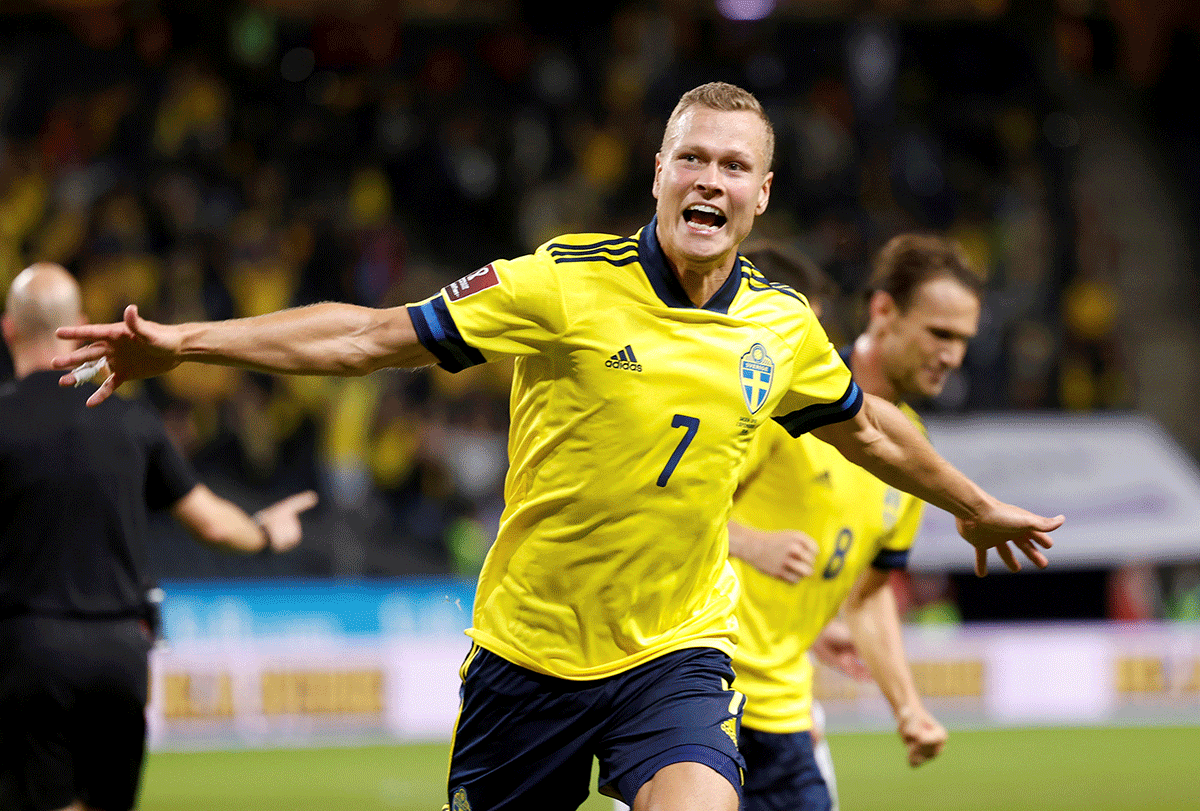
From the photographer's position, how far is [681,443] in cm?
407

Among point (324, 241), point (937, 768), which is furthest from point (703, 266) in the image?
point (324, 241)

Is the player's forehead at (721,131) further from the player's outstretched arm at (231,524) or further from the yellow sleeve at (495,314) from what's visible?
the player's outstretched arm at (231,524)

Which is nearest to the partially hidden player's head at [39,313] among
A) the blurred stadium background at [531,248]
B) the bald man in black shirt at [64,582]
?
the bald man in black shirt at [64,582]

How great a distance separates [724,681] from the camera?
4.29 metres

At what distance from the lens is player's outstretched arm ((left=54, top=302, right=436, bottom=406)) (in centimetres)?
345

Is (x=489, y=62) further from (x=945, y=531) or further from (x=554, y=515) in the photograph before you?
(x=554, y=515)

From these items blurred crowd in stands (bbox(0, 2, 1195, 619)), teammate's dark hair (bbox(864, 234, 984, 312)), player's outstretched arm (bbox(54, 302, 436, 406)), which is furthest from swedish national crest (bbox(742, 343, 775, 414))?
blurred crowd in stands (bbox(0, 2, 1195, 619))

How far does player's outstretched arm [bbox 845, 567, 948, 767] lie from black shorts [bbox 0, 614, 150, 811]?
279cm

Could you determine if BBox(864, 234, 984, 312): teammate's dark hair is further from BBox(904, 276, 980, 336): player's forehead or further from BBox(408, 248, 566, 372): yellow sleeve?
BBox(408, 248, 566, 372): yellow sleeve

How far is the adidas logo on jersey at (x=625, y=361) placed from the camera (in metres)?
4.02

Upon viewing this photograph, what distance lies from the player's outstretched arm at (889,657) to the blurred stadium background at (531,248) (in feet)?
12.7

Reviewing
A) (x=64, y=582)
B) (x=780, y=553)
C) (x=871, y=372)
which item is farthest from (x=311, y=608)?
(x=780, y=553)

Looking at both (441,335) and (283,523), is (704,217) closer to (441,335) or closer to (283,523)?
(441,335)

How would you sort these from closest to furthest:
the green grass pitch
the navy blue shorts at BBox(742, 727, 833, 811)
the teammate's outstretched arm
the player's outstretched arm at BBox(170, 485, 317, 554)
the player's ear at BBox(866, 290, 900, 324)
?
the teammate's outstretched arm, the navy blue shorts at BBox(742, 727, 833, 811), the player's ear at BBox(866, 290, 900, 324), the player's outstretched arm at BBox(170, 485, 317, 554), the green grass pitch
